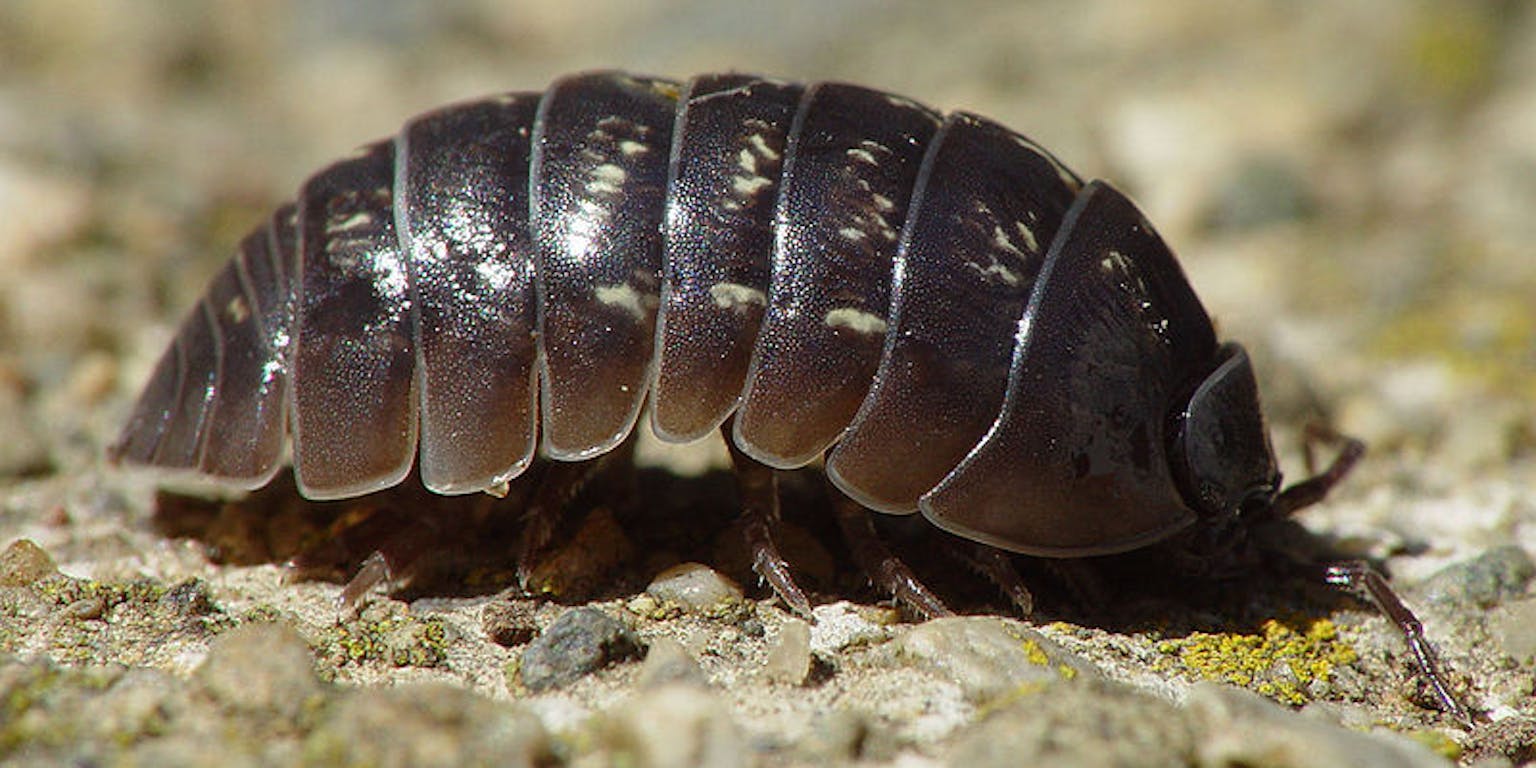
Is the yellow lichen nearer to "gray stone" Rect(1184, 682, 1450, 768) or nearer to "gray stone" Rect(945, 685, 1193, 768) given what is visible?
"gray stone" Rect(1184, 682, 1450, 768)

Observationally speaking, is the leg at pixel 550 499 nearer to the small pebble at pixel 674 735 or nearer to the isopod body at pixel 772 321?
the isopod body at pixel 772 321

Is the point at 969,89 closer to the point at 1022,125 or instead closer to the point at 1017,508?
the point at 1022,125

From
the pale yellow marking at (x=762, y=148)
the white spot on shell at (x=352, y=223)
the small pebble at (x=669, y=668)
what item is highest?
the pale yellow marking at (x=762, y=148)

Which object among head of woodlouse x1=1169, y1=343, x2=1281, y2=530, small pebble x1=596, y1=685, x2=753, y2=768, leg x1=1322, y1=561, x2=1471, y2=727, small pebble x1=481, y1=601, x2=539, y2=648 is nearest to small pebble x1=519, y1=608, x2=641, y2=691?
small pebble x1=481, y1=601, x2=539, y2=648

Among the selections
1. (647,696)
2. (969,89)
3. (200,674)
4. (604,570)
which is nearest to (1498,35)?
(969,89)

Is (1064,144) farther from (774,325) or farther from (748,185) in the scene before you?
(774,325)

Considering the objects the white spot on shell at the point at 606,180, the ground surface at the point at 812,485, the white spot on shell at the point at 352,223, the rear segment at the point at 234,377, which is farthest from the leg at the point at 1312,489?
the rear segment at the point at 234,377

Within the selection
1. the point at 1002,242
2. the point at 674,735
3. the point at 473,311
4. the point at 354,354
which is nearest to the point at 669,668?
the point at 674,735
